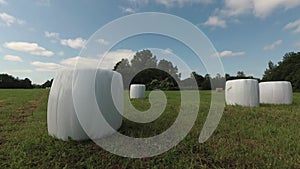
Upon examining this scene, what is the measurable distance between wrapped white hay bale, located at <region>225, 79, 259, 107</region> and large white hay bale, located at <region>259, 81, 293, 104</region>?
7.08ft

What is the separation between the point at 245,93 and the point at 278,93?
2549 millimetres

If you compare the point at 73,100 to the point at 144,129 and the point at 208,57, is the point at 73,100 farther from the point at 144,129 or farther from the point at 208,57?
the point at 208,57

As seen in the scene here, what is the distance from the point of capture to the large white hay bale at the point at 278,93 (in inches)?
429

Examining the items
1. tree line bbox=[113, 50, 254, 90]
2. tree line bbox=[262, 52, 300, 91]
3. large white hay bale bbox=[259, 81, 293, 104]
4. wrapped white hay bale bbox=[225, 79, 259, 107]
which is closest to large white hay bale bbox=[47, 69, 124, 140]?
tree line bbox=[113, 50, 254, 90]

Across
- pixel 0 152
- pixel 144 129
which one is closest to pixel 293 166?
pixel 144 129

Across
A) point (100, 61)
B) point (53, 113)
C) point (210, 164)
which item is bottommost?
point (210, 164)

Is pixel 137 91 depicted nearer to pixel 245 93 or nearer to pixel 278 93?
pixel 245 93

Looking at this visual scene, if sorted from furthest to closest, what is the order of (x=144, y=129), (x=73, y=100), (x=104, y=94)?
(x=144, y=129), (x=104, y=94), (x=73, y=100)

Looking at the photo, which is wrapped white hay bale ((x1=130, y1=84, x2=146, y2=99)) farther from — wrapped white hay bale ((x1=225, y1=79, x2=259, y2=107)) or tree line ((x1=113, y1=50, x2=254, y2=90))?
wrapped white hay bale ((x1=225, y1=79, x2=259, y2=107))

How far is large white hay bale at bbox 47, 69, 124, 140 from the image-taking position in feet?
14.2

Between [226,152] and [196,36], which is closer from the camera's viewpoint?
[226,152]

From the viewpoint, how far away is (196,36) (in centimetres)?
533

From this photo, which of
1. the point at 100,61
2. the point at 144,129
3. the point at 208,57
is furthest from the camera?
the point at 208,57

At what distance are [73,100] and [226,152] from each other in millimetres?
2984
